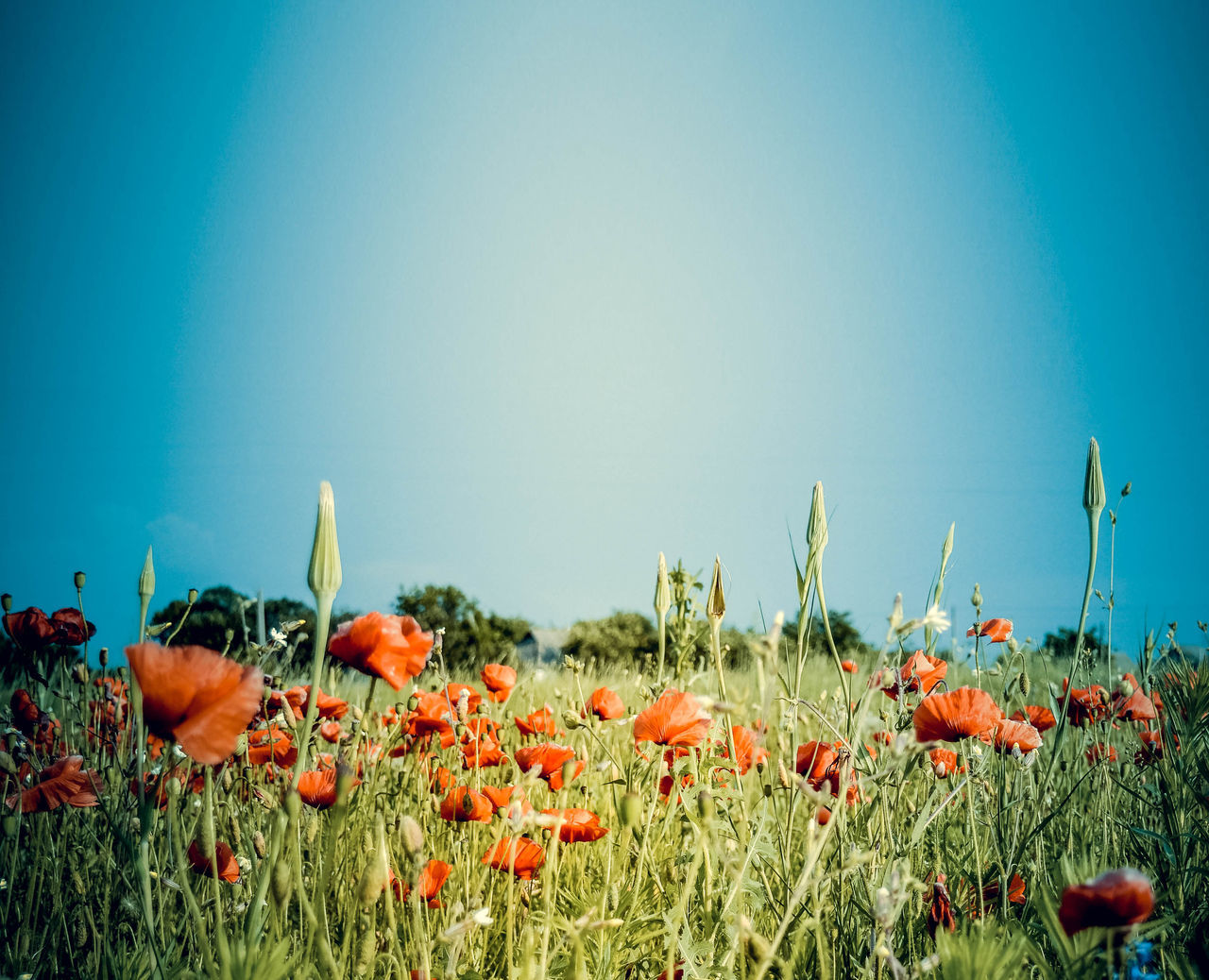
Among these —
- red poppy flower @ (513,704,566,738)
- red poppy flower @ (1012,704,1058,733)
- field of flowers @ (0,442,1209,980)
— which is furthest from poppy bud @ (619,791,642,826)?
red poppy flower @ (1012,704,1058,733)

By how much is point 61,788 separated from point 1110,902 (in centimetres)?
166

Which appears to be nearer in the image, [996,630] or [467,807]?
[467,807]

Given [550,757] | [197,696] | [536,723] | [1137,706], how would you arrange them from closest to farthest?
[197,696] < [550,757] < [1137,706] < [536,723]

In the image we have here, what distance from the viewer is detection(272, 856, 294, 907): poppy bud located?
2.66 feet

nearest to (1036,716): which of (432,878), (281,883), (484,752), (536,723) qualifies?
(536,723)

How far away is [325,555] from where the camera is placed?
0.86m

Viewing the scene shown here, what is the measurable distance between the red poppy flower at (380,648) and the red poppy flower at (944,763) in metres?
1.22

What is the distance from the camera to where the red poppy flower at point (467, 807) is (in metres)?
1.44

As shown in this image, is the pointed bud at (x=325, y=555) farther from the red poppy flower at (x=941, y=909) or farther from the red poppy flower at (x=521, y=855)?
the red poppy flower at (x=941, y=909)

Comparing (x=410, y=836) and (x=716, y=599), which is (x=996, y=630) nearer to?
(x=716, y=599)

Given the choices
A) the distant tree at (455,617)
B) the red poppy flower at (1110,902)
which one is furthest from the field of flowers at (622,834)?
the distant tree at (455,617)

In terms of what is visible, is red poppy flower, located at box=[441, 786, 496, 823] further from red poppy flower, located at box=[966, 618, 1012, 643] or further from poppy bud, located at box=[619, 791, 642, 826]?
red poppy flower, located at box=[966, 618, 1012, 643]

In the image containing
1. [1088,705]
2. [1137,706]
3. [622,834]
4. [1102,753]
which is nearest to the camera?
[622,834]

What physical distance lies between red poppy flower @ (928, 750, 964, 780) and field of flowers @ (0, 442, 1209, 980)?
2cm
